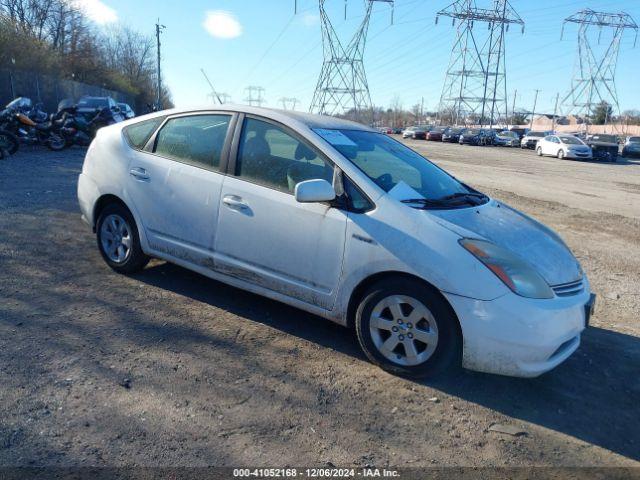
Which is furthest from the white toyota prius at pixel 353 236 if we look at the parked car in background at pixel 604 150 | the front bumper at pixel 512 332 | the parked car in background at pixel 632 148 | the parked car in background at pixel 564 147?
the parked car in background at pixel 632 148

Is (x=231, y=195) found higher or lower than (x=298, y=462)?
higher

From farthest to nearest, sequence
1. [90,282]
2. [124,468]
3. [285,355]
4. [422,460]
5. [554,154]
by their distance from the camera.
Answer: [554,154]
[90,282]
[285,355]
[422,460]
[124,468]

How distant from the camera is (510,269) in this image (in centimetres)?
310

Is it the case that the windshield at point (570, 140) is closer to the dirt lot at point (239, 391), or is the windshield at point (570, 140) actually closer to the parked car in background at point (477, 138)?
the parked car in background at point (477, 138)

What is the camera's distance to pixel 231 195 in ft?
12.9

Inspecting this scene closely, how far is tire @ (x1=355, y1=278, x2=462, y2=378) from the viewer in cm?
315

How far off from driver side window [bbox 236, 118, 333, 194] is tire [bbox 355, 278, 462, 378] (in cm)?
94

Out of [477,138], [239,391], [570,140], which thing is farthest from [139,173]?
[477,138]

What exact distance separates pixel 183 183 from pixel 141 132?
91cm

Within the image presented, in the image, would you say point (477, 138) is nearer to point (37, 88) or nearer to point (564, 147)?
point (564, 147)

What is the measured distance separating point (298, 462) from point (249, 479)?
26 cm

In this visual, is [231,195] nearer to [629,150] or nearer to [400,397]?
[400,397]

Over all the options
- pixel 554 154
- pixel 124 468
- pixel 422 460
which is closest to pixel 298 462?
pixel 422 460

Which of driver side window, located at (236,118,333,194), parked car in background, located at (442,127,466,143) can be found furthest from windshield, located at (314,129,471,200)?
parked car in background, located at (442,127,466,143)
